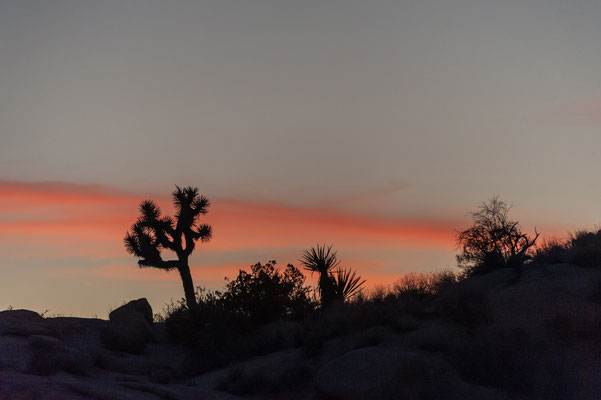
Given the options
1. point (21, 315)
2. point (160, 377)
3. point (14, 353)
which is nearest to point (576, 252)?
point (160, 377)

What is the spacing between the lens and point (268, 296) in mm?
27375

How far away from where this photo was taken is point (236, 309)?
27.3 meters

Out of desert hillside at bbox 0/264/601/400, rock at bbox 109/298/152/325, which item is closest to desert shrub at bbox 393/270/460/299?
desert hillside at bbox 0/264/601/400

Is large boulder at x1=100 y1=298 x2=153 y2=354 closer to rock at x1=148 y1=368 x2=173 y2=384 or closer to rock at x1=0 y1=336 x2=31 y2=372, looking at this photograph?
rock at x1=148 y1=368 x2=173 y2=384

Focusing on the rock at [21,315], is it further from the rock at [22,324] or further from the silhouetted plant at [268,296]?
the silhouetted plant at [268,296]

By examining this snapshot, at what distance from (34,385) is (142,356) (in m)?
12.3

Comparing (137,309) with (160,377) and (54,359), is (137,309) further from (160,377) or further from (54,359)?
(54,359)

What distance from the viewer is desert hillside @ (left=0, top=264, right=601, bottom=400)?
1557 centimetres

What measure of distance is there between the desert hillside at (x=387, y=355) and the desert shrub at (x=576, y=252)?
2.54 feet

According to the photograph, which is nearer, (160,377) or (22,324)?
(160,377)

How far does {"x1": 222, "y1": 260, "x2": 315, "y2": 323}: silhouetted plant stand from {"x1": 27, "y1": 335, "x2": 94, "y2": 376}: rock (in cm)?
771

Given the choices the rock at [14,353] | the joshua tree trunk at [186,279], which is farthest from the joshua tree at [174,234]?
the rock at [14,353]

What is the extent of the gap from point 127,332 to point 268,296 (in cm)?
655

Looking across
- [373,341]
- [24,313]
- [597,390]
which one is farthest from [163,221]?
[597,390]
